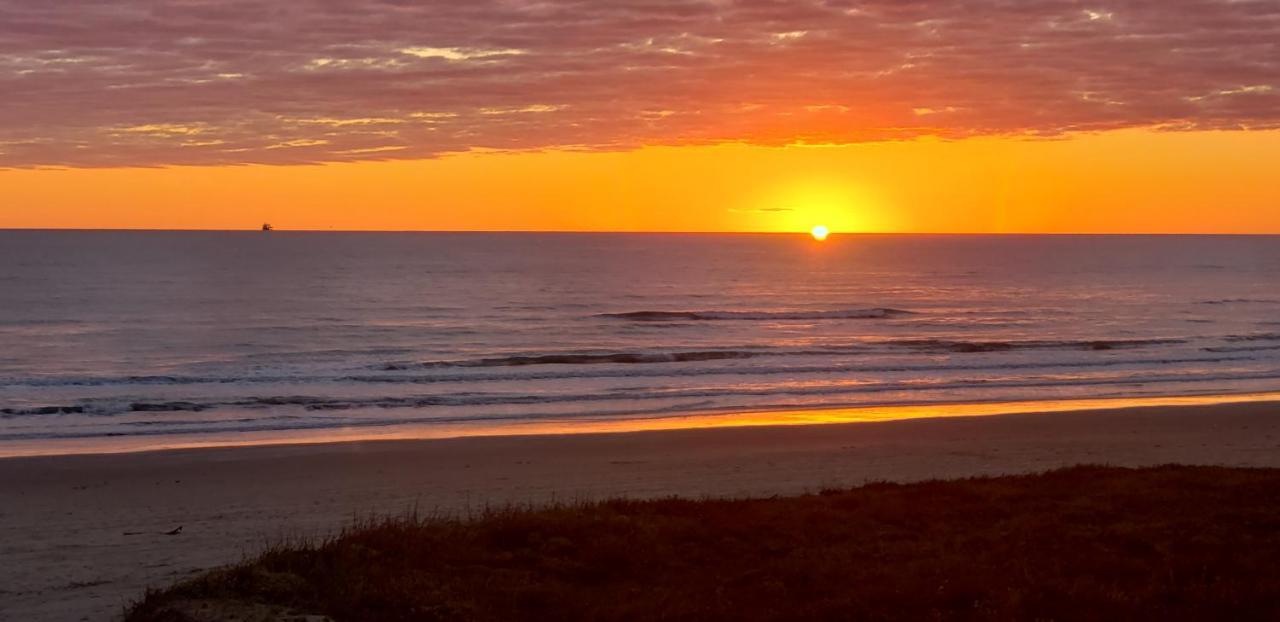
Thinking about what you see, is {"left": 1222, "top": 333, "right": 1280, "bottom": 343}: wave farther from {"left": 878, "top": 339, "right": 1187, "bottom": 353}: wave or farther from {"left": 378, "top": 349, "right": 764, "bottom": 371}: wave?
{"left": 378, "top": 349, "right": 764, "bottom": 371}: wave

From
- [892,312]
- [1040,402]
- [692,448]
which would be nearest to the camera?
[692,448]

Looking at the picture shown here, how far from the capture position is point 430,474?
19.2m

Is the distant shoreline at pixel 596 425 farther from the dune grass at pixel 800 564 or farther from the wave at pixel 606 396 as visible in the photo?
the dune grass at pixel 800 564

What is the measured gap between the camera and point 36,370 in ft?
125

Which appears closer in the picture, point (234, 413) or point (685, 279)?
point (234, 413)

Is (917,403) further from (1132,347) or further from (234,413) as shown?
(1132,347)

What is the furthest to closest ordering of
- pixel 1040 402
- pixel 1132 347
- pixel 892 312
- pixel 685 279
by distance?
pixel 685 279
pixel 892 312
pixel 1132 347
pixel 1040 402

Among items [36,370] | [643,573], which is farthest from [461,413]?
[643,573]

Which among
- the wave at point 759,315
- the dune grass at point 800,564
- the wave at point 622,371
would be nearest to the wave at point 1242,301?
the wave at point 759,315

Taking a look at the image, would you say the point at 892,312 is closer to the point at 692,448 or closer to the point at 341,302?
the point at 341,302

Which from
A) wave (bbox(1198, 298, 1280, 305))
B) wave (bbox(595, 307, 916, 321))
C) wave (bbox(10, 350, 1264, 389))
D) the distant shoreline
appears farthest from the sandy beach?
wave (bbox(1198, 298, 1280, 305))

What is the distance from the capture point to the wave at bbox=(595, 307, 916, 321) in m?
64.8

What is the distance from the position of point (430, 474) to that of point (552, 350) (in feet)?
86.8

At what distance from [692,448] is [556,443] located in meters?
2.70
